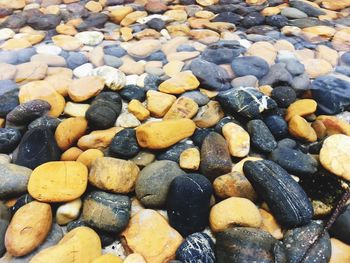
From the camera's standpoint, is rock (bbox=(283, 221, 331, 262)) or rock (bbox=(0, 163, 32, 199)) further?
rock (bbox=(0, 163, 32, 199))

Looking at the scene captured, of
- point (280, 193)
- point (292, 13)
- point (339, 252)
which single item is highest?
point (292, 13)

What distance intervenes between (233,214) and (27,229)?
689mm

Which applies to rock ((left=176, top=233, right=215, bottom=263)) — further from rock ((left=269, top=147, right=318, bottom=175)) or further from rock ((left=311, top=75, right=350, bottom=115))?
rock ((left=311, top=75, right=350, bottom=115))

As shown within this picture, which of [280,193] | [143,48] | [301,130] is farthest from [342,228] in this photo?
[143,48]

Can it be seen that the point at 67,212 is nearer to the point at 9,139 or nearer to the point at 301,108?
the point at 9,139

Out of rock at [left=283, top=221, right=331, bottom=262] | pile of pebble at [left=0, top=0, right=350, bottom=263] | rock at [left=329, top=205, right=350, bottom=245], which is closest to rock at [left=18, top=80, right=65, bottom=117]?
pile of pebble at [left=0, top=0, right=350, bottom=263]

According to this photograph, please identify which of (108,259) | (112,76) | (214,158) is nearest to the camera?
(108,259)

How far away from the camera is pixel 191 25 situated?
2516 mm

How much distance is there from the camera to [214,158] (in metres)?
1.41

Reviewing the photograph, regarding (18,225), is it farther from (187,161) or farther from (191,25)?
(191,25)

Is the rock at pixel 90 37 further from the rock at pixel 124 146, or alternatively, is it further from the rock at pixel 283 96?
the rock at pixel 283 96

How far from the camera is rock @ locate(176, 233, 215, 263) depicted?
115cm

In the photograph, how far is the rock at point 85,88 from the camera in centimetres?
175

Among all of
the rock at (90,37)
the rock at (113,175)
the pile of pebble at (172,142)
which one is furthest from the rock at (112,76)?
the rock at (113,175)
